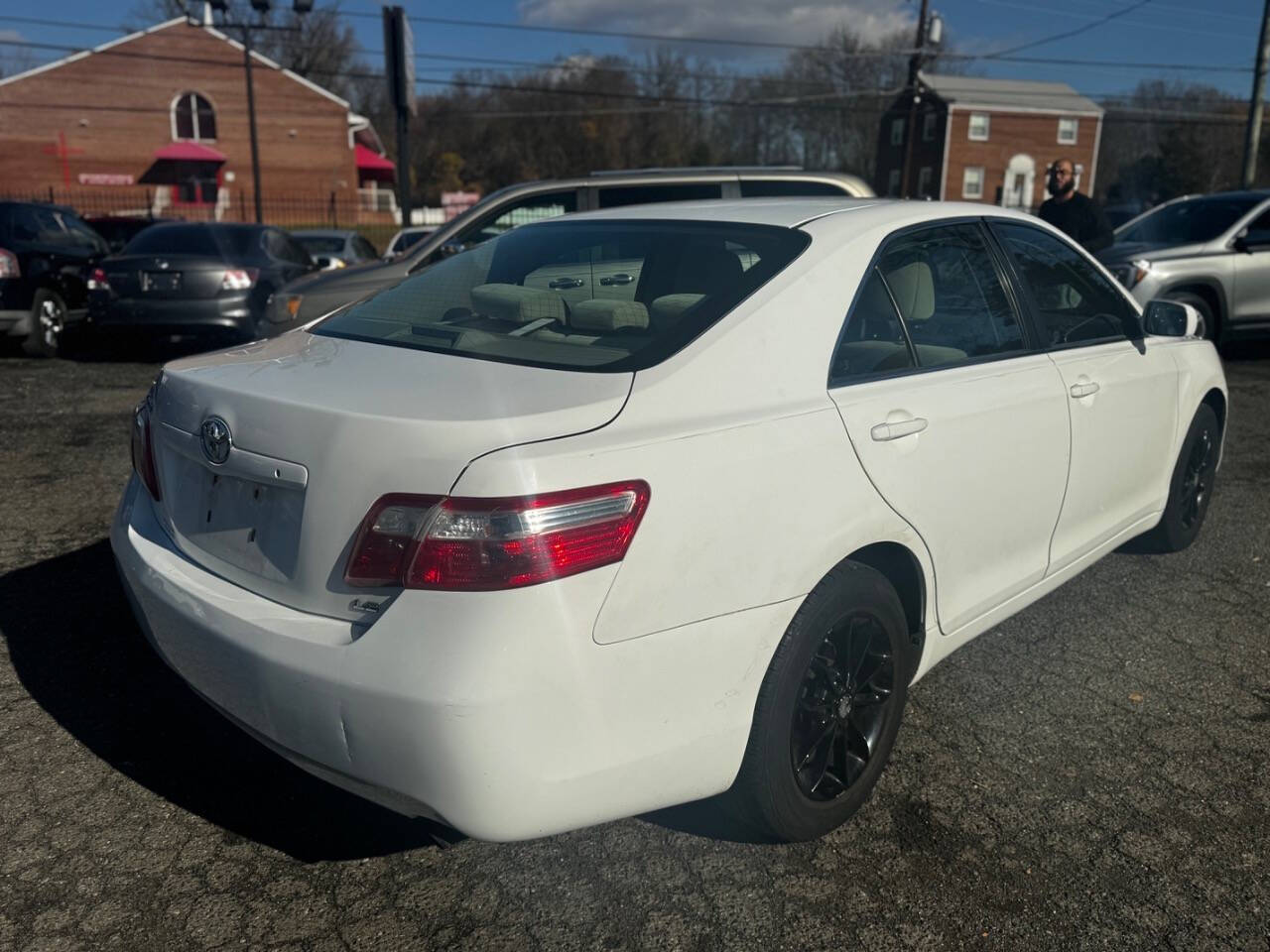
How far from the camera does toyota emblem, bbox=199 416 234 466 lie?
233 cm

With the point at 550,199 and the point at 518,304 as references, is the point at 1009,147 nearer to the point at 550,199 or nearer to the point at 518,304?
the point at 550,199

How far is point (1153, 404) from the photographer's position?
3957mm

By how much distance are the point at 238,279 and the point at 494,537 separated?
9.00m

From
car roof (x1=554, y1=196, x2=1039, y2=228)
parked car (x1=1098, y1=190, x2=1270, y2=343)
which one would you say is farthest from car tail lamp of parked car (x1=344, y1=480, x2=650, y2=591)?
parked car (x1=1098, y1=190, x2=1270, y2=343)

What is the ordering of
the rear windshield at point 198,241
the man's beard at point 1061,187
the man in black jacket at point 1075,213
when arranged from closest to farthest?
the man in black jacket at point 1075,213 < the man's beard at point 1061,187 < the rear windshield at point 198,241

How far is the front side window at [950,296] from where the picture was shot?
2957 mm

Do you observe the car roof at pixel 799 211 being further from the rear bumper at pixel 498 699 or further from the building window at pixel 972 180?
the building window at pixel 972 180

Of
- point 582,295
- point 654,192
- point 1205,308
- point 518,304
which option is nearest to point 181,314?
point 654,192

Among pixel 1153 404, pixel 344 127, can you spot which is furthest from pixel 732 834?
pixel 344 127

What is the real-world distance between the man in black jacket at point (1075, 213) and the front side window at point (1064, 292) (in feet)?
17.9

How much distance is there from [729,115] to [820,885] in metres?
73.9

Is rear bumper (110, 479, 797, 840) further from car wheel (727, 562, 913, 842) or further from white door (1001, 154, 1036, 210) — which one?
white door (1001, 154, 1036, 210)

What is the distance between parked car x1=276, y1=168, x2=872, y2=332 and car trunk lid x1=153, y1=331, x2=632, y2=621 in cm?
550

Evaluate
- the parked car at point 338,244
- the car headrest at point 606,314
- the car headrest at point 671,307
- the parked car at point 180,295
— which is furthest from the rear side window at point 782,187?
the parked car at point 338,244
